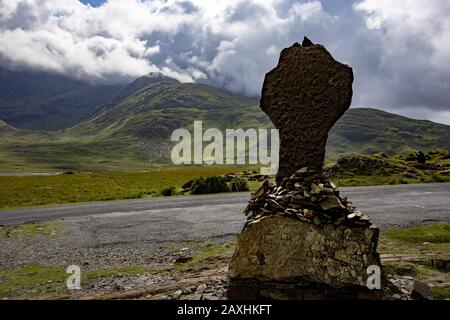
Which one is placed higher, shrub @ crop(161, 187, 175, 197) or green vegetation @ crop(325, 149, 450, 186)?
green vegetation @ crop(325, 149, 450, 186)

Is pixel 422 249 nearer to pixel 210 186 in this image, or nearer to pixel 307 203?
pixel 307 203

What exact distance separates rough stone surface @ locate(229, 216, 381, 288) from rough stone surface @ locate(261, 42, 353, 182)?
6.55ft

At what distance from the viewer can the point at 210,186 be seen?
48969 mm

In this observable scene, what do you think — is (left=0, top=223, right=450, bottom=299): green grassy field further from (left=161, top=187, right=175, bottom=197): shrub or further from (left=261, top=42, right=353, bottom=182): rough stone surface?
(left=161, top=187, right=175, bottom=197): shrub

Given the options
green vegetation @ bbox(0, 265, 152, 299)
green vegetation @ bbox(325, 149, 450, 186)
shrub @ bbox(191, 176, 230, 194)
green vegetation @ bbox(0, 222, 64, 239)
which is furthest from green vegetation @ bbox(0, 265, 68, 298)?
green vegetation @ bbox(325, 149, 450, 186)

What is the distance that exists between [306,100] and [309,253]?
3.93m

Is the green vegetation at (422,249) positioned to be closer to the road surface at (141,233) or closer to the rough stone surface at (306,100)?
the road surface at (141,233)

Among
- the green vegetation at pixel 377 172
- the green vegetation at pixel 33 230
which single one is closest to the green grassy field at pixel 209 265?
the green vegetation at pixel 33 230

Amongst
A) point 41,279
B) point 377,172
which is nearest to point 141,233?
point 41,279

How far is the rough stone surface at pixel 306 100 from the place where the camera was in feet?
35.3

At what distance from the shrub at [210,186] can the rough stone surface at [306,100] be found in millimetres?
37835

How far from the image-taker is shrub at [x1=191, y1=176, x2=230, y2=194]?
48.8 metres
